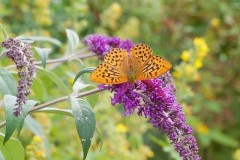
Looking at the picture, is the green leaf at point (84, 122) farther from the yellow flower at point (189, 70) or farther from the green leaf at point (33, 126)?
the yellow flower at point (189, 70)

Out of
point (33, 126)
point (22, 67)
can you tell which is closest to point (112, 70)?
point (22, 67)

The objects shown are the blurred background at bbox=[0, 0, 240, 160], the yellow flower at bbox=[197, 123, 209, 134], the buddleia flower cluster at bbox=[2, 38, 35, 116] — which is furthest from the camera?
the yellow flower at bbox=[197, 123, 209, 134]

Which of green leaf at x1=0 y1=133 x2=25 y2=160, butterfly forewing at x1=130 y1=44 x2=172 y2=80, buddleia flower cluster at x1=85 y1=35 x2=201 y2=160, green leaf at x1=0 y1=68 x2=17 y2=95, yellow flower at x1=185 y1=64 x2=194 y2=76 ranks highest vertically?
yellow flower at x1=185 y1=64 x2=194 y2=76

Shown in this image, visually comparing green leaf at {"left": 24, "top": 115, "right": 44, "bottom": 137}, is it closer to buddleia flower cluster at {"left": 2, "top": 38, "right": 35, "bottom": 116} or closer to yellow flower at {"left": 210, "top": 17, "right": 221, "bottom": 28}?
buddleia flower cluster at {"left": 2, "top": 38, "right": 35, "bottom": 116}

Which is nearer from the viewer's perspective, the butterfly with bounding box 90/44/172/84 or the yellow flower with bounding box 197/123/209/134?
the butterfly with bounding box 90/44/172/84

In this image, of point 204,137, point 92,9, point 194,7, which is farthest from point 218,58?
point 92,9

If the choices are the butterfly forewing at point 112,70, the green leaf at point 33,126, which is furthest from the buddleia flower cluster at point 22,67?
the green leaf at point 33,126

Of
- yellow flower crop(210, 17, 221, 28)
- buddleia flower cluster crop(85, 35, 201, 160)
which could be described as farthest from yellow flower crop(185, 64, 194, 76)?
buddleia flower cluster crop(85, 35, 201, 160)

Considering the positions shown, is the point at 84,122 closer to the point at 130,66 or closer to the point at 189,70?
the point at 130,66
